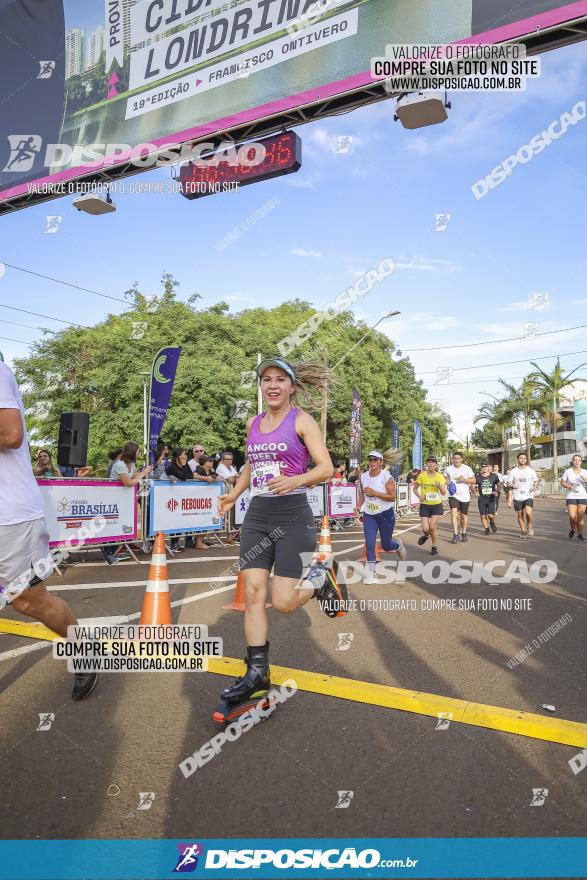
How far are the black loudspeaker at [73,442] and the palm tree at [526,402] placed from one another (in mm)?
52439

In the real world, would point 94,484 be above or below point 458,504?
above

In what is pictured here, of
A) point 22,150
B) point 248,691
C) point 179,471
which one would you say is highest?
point 22,150

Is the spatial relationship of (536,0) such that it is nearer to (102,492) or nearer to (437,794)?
(102,492)

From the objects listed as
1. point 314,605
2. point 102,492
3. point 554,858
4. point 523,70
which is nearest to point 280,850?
point 554,858

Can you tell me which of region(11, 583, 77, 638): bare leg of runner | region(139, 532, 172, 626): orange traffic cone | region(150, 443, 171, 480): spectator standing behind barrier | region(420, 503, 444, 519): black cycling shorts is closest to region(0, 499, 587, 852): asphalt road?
region(11, 583, 77, 638): bare leg of runner

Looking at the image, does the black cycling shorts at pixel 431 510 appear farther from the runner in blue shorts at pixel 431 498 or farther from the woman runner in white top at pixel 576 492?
the woman runner in white top at pixel 576 492

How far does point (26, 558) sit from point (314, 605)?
393cm

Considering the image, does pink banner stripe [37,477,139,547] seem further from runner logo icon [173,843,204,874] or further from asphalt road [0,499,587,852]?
runner logo icon [173,843,204,874]

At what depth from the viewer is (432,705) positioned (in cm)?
367

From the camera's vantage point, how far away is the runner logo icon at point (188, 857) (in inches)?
85.3

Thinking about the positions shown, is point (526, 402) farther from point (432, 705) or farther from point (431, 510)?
point (432, 705)

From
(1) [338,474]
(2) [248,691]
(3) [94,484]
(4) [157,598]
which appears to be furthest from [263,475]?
(1) [338,474]

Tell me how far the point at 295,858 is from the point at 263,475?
2130 mm

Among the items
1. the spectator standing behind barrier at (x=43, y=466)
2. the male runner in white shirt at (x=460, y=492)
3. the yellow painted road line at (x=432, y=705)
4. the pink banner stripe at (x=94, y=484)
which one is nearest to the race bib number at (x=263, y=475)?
the yellow painted road line at (x=432, y=705)
